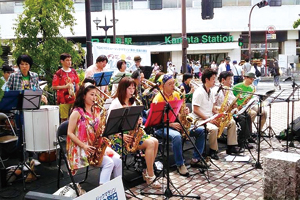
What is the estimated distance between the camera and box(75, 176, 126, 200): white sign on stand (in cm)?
237

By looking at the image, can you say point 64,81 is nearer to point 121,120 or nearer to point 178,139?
point 178,139

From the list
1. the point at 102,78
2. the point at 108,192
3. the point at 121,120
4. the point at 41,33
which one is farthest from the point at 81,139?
the point at 41,33

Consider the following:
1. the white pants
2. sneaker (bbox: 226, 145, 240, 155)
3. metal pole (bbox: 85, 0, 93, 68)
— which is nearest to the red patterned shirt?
metal pole (bbox: 85, 0, 93, 68)

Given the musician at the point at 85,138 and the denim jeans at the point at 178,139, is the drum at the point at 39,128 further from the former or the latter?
the denim jeans at the point at 178,139

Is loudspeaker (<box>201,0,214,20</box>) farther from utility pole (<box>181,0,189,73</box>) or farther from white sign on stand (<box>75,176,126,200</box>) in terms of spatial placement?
white sign on stand (<box>75,176,126,200</box>)

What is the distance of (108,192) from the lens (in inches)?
101

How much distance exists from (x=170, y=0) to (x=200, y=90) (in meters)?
28.0

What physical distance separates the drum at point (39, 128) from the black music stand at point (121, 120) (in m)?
1.47

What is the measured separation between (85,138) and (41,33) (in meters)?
4.50

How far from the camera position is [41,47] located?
25.6ft

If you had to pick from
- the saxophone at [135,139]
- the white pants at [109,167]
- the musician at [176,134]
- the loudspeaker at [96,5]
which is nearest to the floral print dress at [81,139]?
the white pants at [109,167]

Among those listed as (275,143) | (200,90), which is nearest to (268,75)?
(275,143)

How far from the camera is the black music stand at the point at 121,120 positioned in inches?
155

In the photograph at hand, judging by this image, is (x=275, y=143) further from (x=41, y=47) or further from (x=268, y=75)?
(x=268, y=75)
